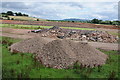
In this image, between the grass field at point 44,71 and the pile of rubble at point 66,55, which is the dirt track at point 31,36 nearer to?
the pile of rubble at point 66,55

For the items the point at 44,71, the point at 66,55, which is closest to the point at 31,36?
the point at 66,55

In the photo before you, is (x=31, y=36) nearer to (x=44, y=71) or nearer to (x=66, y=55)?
(x=66, y=55)

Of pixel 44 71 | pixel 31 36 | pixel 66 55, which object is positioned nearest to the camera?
pixel 44 71

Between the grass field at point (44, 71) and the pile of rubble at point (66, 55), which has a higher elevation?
the pile of rubble at point (66, 55)

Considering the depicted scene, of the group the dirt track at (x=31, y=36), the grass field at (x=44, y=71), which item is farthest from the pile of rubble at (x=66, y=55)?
the dirt track at (x=31, y=36)

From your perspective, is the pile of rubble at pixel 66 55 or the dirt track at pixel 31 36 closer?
the pile of rubble at pixel 66 55

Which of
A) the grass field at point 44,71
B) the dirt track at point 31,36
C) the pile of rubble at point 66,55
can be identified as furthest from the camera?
the dirt track at point 31,36

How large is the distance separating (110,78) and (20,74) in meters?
4.95

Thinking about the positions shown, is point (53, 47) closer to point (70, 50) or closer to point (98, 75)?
point (70, 50)

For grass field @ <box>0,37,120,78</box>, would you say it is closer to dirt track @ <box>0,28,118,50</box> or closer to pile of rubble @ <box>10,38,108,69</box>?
pile of rubble @ <box>10,38,108,69</box>

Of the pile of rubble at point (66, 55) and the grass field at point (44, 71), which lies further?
the pile of rubble at point (66, 55)

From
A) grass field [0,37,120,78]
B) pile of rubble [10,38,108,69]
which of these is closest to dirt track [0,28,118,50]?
pile of rubble [10,38,108,69]

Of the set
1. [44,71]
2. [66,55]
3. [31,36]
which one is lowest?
[44,71]

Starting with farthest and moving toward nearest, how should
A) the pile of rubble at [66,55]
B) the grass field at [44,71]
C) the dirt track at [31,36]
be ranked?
1. the dirt track at [31,36]
2. the pile of rubble at [66,55]
3. the grass field at [44,71]
